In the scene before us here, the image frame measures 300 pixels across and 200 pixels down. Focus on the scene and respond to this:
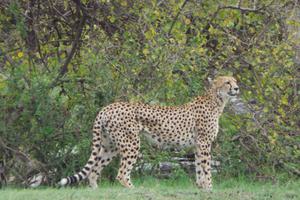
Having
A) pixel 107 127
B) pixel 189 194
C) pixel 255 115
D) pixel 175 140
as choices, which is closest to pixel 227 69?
pixel 255 115

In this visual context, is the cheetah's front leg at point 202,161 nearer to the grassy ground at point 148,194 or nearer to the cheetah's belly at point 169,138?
the cheetah's belly at point 169,138

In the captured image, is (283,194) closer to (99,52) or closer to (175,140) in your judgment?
(175,140)

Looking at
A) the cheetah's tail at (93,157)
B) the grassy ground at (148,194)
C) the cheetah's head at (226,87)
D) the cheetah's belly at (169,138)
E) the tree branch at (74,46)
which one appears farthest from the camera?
the cheetah's head at (226,87)

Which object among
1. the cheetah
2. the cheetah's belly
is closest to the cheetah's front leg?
the cheetah

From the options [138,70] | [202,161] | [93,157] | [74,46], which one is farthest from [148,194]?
[74,46]

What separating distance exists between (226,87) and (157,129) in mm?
1194

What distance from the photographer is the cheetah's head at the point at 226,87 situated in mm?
11734

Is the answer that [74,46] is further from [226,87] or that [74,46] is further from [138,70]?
[226,87]

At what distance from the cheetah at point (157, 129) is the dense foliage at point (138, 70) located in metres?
0.39

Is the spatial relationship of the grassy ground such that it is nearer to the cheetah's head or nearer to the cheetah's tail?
the cheetah's tail

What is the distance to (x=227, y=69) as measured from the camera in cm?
1267

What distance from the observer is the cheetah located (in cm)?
1086

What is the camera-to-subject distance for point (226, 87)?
11766mm


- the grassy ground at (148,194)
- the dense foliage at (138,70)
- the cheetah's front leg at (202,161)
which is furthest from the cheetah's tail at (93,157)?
the cheetah's front leg at (202,161)
